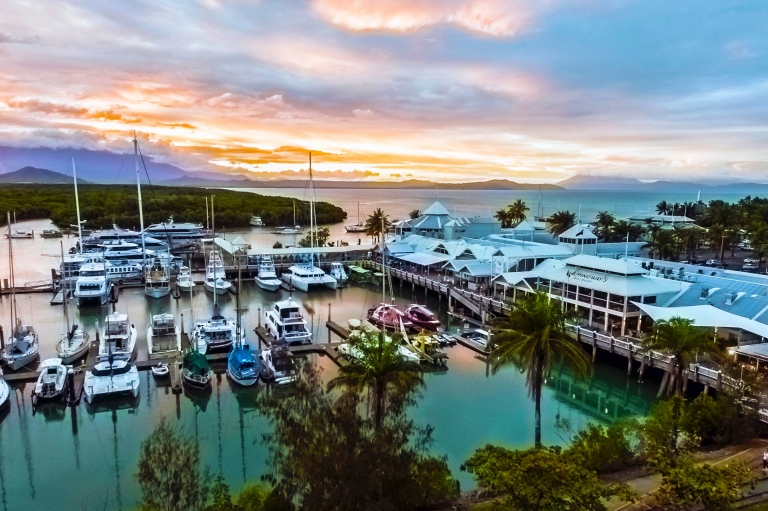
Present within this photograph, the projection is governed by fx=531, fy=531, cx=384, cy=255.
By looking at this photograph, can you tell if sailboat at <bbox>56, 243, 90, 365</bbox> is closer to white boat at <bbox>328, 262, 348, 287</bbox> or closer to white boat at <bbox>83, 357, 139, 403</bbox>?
white boat at <bbox>83, 357, 139, 403</bbox>

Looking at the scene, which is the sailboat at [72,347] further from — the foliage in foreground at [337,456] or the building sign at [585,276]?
the building sign at [585,276]

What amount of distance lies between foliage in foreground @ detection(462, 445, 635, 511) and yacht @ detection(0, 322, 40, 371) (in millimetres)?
31909

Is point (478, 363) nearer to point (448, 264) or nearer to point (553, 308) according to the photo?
point (553, 308)

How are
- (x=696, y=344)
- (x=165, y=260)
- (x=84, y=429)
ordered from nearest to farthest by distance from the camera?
(x=696, y=344)
(x=84, y=429)
(x=165, y=260)

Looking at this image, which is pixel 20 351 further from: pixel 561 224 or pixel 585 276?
pixel 561 224

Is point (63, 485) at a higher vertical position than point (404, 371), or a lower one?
lower

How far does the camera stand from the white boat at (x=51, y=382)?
28.7 meters

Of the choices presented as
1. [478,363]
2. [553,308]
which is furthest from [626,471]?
[478,363]

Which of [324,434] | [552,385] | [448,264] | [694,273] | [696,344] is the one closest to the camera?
[324,434]

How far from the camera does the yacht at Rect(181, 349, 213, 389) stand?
102 ft

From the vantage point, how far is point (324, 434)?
1277 centimetres

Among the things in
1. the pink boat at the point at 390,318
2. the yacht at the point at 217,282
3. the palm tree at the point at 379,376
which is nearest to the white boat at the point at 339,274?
the yacht at the point at 217,282

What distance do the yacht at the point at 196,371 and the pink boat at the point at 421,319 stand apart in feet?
57.3

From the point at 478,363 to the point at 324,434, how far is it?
26018 millimetres
